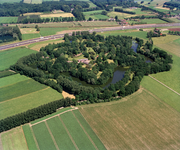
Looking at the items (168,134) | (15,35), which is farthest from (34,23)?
(168,134)

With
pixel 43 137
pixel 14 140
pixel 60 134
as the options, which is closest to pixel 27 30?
pixel 14 140

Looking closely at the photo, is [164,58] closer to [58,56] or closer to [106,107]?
[106,107]

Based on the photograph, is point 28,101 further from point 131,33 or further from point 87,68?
point 131,33

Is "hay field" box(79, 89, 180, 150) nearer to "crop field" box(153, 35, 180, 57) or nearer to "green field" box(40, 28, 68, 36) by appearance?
"crop field" box(153, 35, 180, 57)

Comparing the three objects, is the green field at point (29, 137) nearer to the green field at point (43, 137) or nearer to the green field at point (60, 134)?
the green field at point (43, 137)

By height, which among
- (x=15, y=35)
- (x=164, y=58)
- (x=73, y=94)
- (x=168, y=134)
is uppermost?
(x=15, y=35)

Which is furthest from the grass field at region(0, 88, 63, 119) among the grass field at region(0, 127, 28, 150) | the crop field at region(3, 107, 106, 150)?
the crop field at region(3, 107, 106, 150)

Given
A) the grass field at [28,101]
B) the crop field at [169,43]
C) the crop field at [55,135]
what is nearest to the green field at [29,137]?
the crop field at [55,135]
